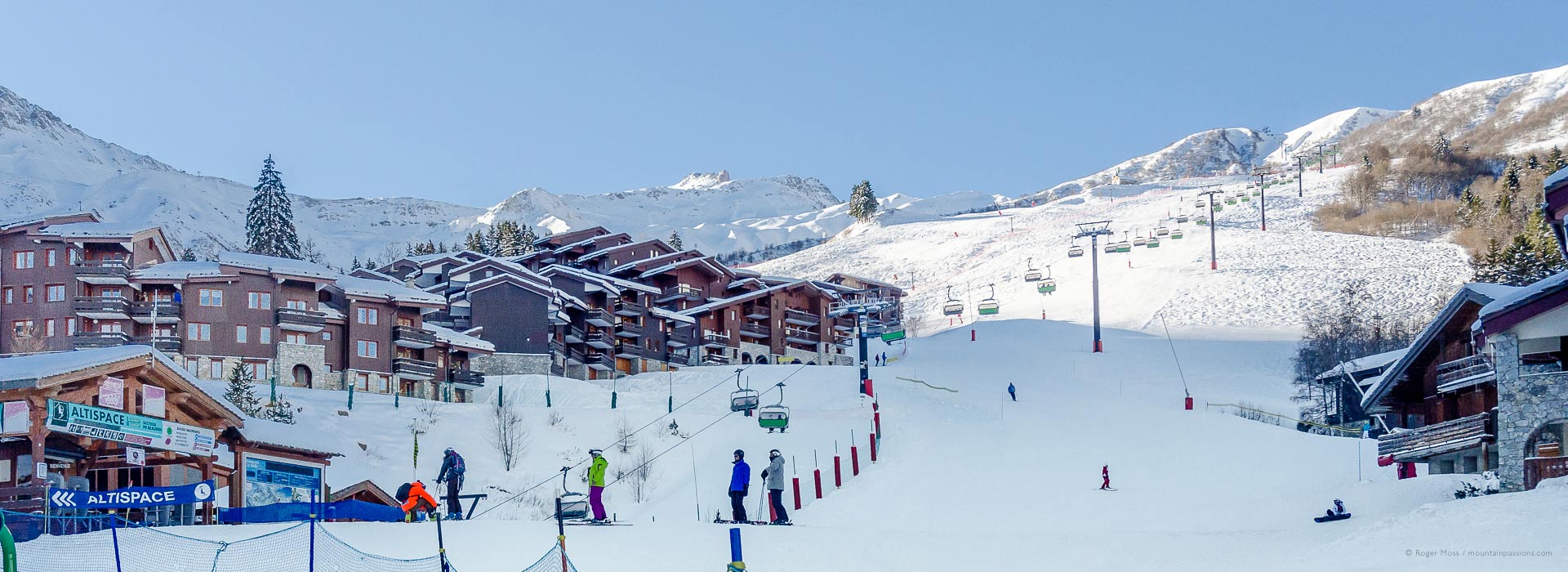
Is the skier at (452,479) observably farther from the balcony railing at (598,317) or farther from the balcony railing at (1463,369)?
the balcony railing at (598,317)

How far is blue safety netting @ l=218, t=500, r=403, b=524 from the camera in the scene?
21.5 metres

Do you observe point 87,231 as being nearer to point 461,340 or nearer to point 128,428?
point 461,340

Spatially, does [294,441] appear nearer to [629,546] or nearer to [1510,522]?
[629,546]

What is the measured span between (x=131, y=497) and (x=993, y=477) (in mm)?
25324

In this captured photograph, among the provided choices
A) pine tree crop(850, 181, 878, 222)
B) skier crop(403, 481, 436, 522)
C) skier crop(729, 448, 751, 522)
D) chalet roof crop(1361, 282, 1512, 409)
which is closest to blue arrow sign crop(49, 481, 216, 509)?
skier crop(403, 481, 436, 522)

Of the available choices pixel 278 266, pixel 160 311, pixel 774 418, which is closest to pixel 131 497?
pixel 774 418

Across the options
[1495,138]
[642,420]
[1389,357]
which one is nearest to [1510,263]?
[1389,357]

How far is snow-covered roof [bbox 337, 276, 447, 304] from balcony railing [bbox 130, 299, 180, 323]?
6902 mm

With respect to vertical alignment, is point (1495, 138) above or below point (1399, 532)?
above

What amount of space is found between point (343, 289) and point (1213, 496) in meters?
42.4

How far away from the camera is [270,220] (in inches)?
3846

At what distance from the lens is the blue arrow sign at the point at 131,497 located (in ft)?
54.5

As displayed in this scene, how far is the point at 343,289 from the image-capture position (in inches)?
2516

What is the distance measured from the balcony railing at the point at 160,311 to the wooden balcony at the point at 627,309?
23888 millimetres
